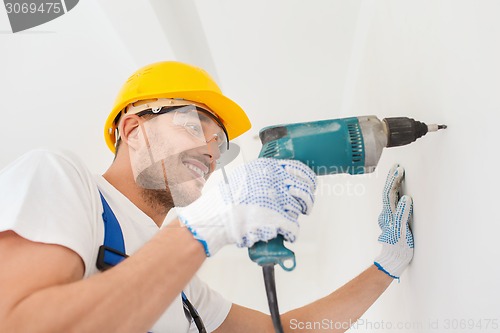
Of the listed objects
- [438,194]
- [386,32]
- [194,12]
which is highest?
[194,12]

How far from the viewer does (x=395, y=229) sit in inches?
47.7

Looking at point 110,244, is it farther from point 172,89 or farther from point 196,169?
point 172,89

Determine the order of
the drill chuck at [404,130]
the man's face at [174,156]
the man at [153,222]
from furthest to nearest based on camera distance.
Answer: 1. the man's face at [174,156]
2. the drill chuck at [404,130]
3. the man at [153,222]

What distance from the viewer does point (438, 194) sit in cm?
99

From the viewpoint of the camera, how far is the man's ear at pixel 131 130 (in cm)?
139

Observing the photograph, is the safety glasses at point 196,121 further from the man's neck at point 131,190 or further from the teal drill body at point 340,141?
the teal drill body at point 340,141

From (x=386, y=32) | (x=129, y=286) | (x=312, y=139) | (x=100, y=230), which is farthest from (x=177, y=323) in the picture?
(x=386, y=32)

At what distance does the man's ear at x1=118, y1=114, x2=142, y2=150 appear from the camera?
139 cm

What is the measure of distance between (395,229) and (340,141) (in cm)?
35

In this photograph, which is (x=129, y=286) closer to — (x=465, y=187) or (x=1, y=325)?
(x=1, y=325)

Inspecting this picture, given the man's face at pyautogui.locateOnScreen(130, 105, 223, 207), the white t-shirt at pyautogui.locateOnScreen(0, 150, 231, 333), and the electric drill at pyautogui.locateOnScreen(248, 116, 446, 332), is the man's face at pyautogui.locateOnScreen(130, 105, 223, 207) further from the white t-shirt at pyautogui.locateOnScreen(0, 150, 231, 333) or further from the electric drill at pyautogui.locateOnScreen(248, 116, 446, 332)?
the electric drill at pyautogui.locateOnScreen(248, 116, 446, 332)

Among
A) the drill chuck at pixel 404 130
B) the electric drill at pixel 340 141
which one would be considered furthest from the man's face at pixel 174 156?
the drill chuck at pixel 404 130

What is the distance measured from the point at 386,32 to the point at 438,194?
2.09 feet

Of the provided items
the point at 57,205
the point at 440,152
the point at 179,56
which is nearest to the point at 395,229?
the point at 440,152
